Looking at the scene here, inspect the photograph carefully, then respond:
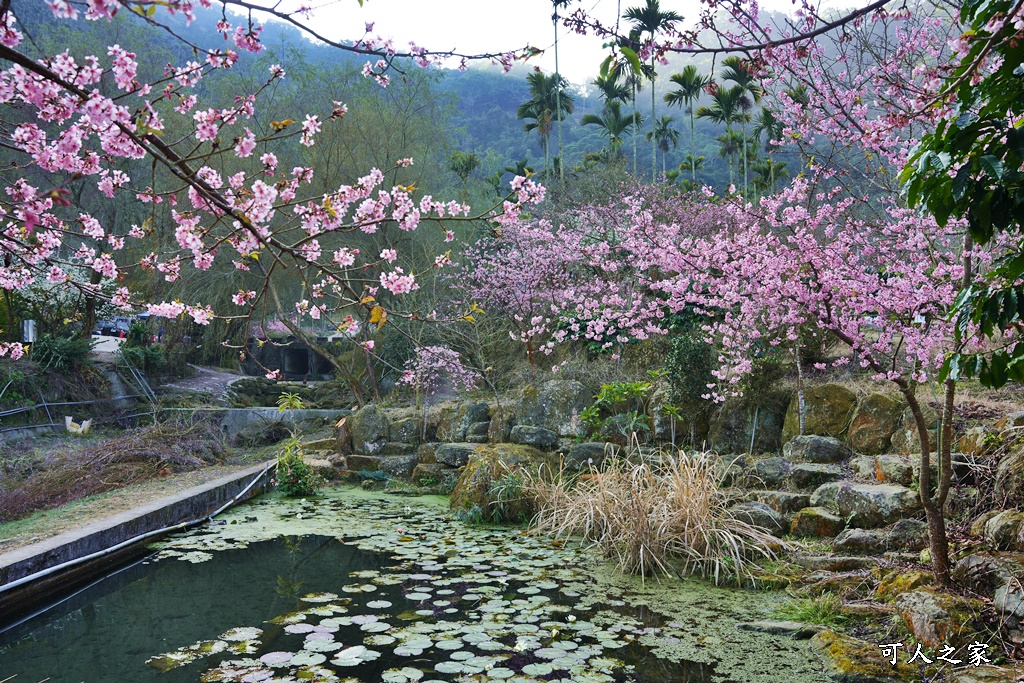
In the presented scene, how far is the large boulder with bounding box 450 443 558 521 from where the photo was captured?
6.74 meters

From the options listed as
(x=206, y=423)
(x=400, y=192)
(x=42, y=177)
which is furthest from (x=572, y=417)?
(x=42, y=177)

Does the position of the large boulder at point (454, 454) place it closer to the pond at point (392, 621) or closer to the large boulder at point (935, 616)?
the pond at point (392, 621)

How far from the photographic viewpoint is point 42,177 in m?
13.0

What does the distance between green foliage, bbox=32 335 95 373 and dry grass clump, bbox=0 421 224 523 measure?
2.24 m

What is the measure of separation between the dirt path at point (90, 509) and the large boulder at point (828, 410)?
6579mm

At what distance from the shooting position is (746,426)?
26.1ft

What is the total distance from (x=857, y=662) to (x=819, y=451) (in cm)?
383

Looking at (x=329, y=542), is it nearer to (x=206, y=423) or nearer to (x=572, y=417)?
(x=572, y=417)

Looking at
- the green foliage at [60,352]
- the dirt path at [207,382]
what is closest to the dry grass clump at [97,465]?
the green foliage at [60,352]

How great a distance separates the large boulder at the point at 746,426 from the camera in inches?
310

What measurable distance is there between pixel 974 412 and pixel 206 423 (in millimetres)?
9629

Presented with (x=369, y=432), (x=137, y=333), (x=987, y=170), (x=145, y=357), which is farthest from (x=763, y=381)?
(x=137, y=333)

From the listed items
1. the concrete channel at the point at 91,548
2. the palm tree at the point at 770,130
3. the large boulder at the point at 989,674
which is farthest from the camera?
the palm tree at the point at 770,130

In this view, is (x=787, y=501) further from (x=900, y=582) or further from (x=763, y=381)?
(x=763, y=381)
